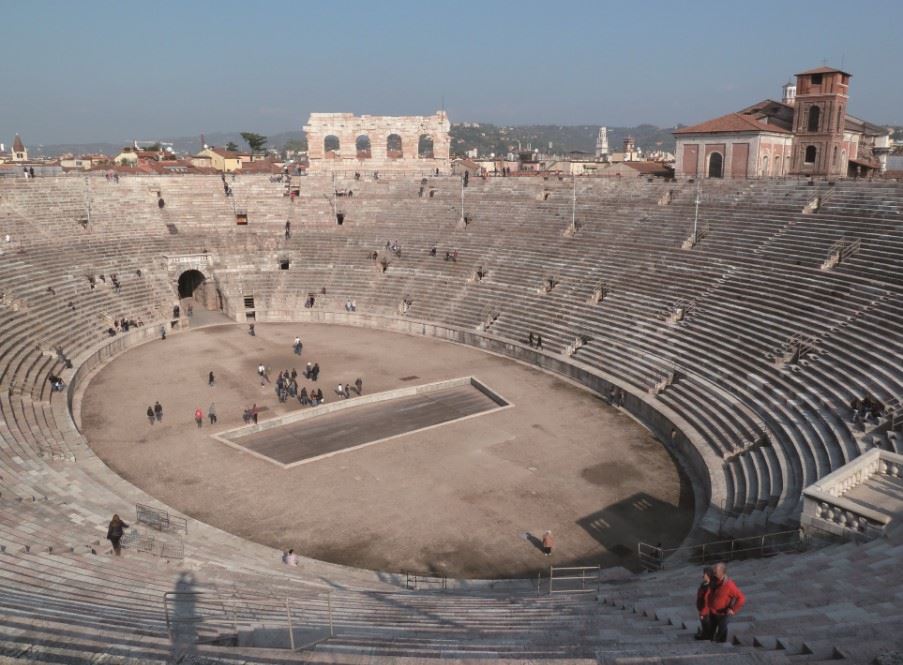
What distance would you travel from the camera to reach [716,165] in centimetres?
5253

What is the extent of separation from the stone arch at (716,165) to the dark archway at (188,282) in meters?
38.6

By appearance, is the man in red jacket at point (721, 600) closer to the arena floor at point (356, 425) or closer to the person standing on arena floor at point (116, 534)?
the person standing on arena floor at point (116, 534)

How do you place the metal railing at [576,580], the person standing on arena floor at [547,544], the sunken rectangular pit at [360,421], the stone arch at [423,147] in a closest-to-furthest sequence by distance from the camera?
the metal railing at [576,580] < the person standing on arena floor at [547,544] < the sunken rectangular pit at [360,421] < the stone arch at [423,147]

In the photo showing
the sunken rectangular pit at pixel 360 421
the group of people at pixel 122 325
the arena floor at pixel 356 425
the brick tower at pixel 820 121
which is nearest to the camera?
the arena floor at pixel 356 425

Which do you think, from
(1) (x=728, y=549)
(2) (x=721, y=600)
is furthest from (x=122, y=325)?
(2) (x=721, y=600)

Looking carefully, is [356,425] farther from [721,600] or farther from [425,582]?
[721,600]

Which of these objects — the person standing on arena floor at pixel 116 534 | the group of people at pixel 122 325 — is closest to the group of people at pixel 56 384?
the group of people at pixel 122 325

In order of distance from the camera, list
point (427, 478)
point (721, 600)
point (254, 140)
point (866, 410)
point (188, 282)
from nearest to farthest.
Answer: point (721, 600), point (866, 410), point (427, 478), point (188, 282), point (254, 140)

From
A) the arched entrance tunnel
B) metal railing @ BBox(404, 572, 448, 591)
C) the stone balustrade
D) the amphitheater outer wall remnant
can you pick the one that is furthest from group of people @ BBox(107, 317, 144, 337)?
the stone balustrade

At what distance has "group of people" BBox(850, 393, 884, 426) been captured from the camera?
19.5 m

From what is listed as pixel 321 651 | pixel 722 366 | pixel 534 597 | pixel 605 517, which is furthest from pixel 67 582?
pixel 722 366

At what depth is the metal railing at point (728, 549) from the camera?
14547 mm

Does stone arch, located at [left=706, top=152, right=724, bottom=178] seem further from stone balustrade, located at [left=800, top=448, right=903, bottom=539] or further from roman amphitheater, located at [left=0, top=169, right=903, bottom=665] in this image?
stone balustrade, located at [left=800, top=448, right=903, bottom=539]

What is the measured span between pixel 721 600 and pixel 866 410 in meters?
13.9
